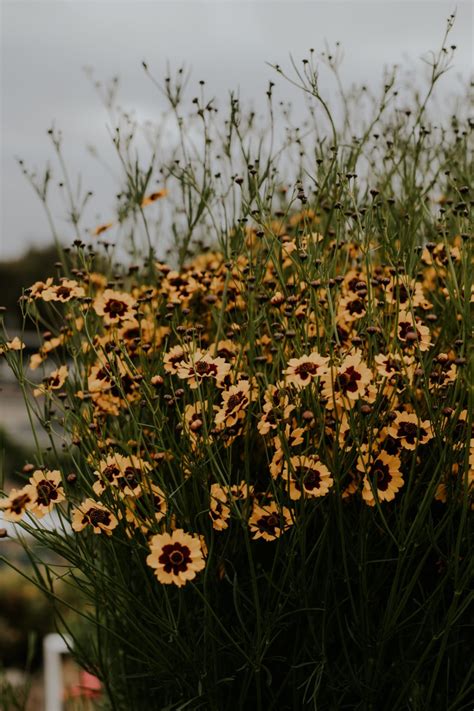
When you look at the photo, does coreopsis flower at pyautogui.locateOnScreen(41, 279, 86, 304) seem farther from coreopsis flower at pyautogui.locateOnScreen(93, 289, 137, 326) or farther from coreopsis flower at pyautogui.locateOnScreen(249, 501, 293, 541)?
coreopsis flower at pyautogui.locateOnScreen(249, 501, 293, 541)

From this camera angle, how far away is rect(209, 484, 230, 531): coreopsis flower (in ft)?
4.95

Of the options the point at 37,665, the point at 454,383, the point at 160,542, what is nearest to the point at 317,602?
the point at 160,542

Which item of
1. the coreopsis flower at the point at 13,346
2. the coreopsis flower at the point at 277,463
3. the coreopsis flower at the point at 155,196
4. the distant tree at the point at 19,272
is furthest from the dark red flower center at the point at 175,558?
the distant tree at the point at 19,272

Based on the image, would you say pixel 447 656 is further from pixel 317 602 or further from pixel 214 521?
pixel 214 521

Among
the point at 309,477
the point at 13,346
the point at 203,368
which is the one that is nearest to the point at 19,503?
the point at 13,346

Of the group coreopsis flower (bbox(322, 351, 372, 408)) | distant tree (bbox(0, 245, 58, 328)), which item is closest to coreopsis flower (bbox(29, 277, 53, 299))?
coreopsis flower (bbox(322, 351, 372, 408))

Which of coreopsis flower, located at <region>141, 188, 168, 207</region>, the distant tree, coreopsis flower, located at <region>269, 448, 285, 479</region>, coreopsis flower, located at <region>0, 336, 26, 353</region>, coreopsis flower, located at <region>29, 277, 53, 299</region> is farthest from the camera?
the distant tree

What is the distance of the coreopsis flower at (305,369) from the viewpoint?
4.64ft

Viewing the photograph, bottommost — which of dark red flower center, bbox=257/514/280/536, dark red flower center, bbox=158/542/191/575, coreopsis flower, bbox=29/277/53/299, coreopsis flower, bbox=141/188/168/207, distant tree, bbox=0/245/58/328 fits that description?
dark red flower center, bbox=158/542/191/575

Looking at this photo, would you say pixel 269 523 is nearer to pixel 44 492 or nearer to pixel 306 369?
pixel 306 369

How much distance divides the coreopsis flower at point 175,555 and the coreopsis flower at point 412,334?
513 millimetres

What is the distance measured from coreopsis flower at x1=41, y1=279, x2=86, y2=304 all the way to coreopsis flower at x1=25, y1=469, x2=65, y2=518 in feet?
1.23

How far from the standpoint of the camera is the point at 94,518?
155 cm

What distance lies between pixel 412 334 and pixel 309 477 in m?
0.31
